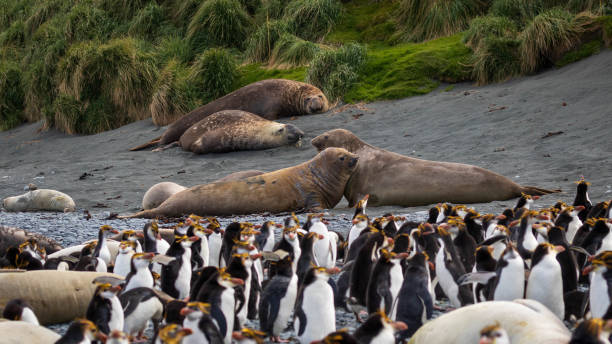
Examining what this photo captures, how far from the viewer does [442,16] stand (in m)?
15.8

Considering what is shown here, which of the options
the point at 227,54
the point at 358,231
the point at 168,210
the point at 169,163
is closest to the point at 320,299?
the point at 358,231

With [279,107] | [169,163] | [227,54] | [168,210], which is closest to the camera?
[168,210]

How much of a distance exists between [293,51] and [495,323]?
1406 centimetres

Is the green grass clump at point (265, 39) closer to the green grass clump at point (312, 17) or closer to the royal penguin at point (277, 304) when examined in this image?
the green grass clump at point (312, 17)

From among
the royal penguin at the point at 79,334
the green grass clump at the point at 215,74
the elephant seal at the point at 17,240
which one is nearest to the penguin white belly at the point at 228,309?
the royal penguin at the point at 79,334

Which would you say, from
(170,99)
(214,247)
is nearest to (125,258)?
(214,247)

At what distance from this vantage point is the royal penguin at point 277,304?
408 centimetres

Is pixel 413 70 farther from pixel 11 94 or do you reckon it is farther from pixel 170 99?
pixel 11 94

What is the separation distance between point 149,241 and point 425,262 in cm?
236

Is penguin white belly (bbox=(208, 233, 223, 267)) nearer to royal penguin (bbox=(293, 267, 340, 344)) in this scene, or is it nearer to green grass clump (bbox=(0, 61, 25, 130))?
royal penguin (bbox=(293, 267, 340, 344))

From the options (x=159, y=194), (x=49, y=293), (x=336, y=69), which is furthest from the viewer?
(x=336, y=69)

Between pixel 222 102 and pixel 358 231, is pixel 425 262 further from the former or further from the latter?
pixel 222 102

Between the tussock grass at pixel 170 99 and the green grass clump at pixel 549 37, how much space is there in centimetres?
723

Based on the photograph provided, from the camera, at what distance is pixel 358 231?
5898 mm
